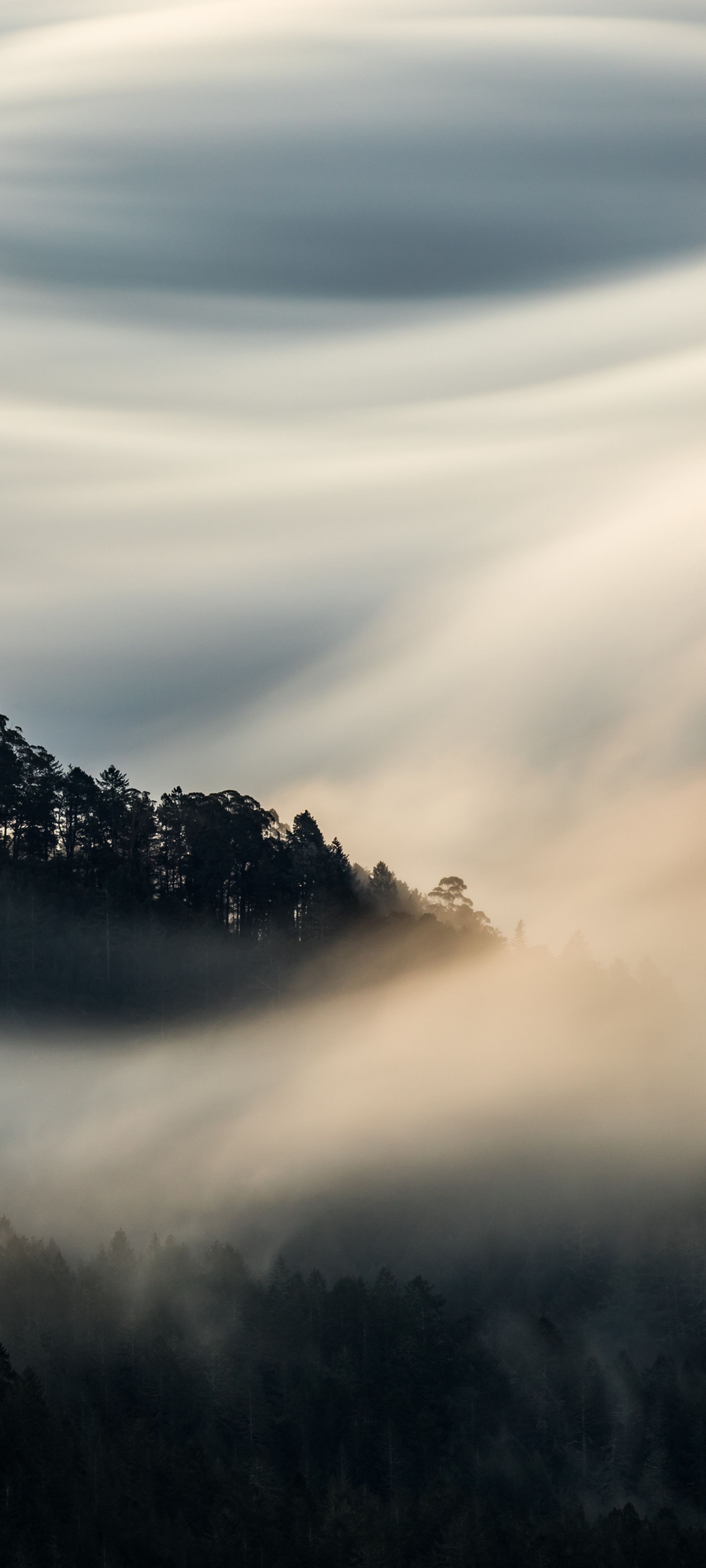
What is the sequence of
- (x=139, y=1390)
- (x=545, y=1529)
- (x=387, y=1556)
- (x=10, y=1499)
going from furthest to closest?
1. (x=139, y=1390)
2. (x=545, y=1529)
3. (x=387, y=1556)
4. (x=10, y=1499)

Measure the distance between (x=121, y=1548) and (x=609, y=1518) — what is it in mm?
57757

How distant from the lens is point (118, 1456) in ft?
532

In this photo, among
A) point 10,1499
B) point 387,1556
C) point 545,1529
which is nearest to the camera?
point 10,1499

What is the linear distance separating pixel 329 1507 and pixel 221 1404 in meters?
33.8

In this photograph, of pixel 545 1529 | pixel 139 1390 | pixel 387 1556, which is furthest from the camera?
pixel 139 1390

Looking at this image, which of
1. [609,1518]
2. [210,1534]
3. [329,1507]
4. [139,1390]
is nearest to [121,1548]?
[210,1534]

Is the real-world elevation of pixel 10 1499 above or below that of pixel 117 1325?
below

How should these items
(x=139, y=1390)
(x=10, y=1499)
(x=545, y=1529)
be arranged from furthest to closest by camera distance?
1. (x=139, y=1390)
2. (x=545, y=1529)
3. (x=10, y=1499)

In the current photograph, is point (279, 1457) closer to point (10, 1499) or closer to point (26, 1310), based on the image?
point (26, 1310)

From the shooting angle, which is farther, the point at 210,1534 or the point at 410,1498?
the point at 410,1498

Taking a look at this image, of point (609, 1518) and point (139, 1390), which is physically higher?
point (139, 1390)

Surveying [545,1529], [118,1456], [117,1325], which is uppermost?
[117,1325]

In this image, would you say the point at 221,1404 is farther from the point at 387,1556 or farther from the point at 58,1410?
the point at 387,1556

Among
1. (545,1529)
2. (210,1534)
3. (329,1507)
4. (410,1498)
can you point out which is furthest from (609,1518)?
(210,1534)
